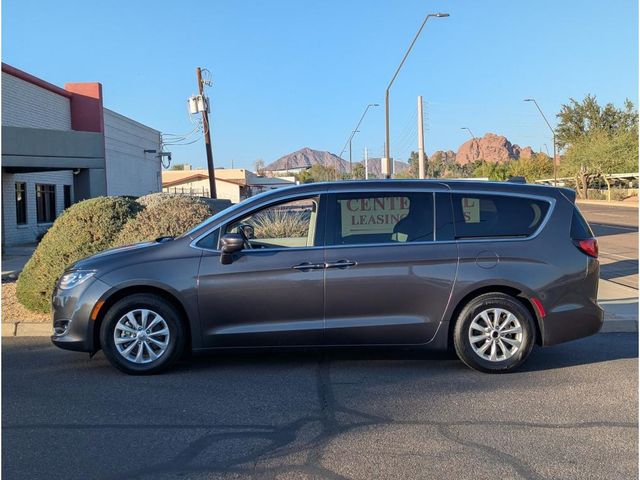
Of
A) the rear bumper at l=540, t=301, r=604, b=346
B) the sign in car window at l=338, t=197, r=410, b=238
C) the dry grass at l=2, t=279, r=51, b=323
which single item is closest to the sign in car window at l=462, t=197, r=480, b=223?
the sign in car window at l=338, t=197, r=410, b=238

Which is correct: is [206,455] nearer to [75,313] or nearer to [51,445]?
[51,445]

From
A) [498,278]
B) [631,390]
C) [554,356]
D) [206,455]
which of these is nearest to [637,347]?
[554,356]

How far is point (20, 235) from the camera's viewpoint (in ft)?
75.1

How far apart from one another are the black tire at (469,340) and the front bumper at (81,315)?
352 centimetres

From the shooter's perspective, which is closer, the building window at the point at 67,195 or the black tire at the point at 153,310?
the black tire at the point at 153,310

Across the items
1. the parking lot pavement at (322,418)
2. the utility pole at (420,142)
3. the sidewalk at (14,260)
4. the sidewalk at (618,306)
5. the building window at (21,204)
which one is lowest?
the parking lot pavement at (322,418)

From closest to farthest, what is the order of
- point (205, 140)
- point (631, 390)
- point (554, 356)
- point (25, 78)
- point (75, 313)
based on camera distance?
point (631, 390) < point (75, 313) < point (554, 356) < point (25, 78) < point (205, 140)

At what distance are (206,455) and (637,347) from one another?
5456mm

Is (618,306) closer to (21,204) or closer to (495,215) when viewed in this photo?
(495,215)

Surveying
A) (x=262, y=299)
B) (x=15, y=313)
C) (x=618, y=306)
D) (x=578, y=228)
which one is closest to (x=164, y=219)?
(x=15, y=313)

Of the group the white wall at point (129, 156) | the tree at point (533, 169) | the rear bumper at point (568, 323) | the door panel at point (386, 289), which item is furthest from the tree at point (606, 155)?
the door panel at point (386, 289)

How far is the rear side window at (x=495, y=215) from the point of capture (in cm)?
628

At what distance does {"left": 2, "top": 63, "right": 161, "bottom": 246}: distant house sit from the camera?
1498cm

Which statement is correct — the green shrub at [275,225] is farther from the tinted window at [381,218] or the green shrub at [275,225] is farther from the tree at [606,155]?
the tree at [606,155]
